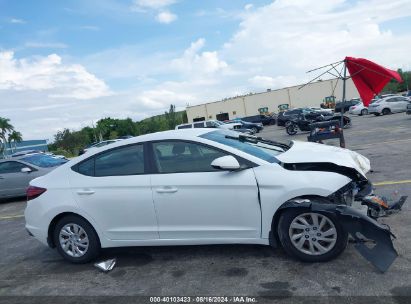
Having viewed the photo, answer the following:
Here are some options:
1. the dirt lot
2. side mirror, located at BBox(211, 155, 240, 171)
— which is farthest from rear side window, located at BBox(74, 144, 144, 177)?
the dirt lot

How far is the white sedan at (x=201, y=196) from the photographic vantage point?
4012 millimetres

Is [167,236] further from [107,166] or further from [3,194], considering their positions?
[3,194]

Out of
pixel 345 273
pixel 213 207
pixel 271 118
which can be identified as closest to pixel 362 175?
pixel 345 273

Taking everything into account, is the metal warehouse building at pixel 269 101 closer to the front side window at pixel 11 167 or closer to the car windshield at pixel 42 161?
the car windshield at pixel 42 161

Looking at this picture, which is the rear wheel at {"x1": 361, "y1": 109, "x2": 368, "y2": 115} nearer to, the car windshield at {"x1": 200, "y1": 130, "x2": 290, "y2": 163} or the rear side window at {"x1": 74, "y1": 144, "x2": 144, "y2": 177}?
the car windshield at {"x1": 200, "y1": 130, "x2": 290, "y2": 163}

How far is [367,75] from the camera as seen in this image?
29.6ft

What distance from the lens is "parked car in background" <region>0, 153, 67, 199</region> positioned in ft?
36.4

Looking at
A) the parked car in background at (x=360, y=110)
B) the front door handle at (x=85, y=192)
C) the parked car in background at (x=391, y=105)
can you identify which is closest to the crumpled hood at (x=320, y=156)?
the front door handle at (x=85, y=192)

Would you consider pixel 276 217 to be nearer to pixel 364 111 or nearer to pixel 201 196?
pixel 201 196

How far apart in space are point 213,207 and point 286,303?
1295 mm

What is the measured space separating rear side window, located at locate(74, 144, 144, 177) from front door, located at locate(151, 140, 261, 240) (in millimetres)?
254

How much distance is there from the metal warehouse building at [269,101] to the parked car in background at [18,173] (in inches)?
2598

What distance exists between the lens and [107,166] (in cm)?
483

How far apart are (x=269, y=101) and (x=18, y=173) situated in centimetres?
7029
